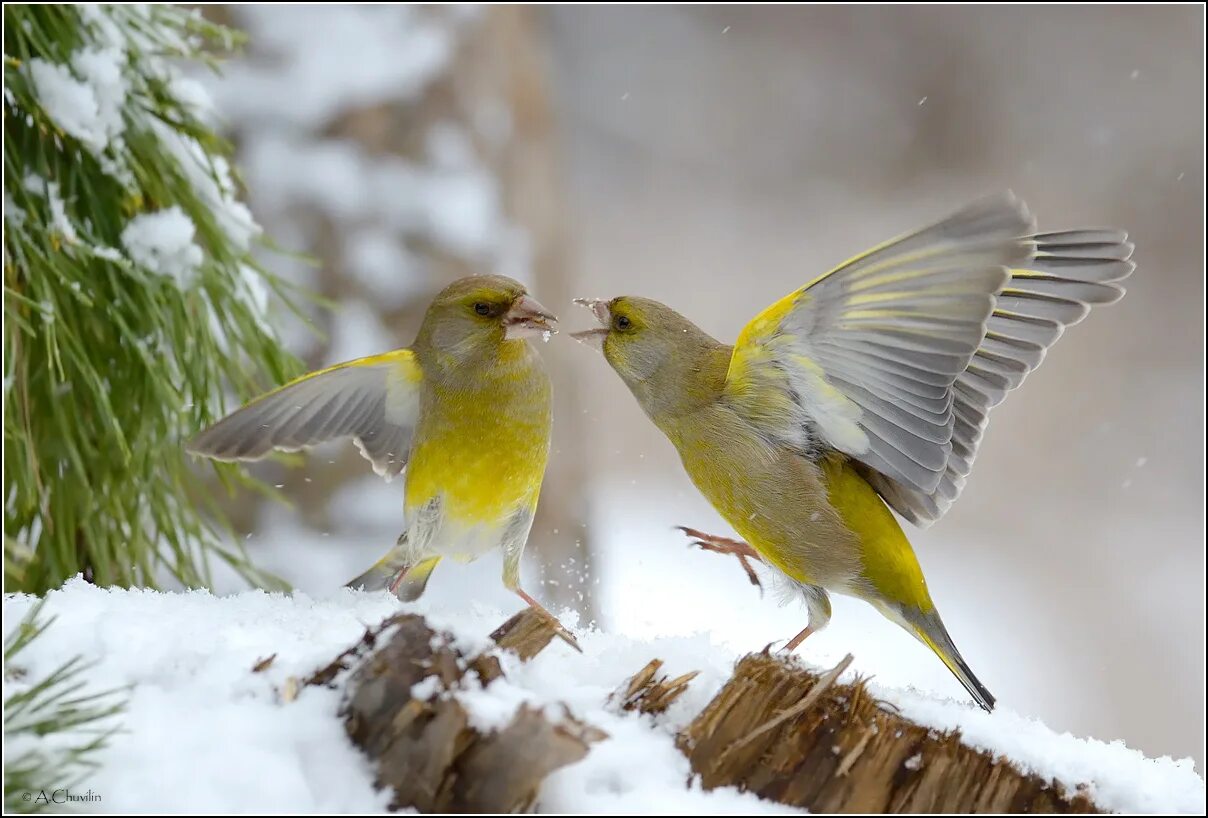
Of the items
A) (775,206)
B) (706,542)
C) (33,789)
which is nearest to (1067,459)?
(775,206)

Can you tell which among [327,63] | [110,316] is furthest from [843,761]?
[327,63]

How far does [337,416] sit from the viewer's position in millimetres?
2205

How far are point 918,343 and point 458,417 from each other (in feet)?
2.68

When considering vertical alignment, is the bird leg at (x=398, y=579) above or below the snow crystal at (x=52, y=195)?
below

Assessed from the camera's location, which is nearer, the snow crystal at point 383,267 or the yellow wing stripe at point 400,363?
the yellow wing stripe at point 400,363

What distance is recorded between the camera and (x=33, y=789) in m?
0.95

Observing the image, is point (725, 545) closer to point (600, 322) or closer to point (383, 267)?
point (600, 322)

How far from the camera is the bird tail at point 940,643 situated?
1.97m

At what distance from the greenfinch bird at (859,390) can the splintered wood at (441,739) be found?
0.91 metres

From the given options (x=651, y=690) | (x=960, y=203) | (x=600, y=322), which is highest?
(x=960, y=203)

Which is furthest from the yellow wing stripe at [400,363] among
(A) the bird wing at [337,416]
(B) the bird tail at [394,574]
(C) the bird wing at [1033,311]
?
(C) the bird wing at [1033,311]

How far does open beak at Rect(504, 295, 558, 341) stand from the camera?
200cm

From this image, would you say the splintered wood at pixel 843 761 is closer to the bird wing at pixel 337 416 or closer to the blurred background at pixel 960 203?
the bird wing at pixel 337 416

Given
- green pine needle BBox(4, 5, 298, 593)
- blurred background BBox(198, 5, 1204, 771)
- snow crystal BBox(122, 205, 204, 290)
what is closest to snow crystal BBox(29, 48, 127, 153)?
green pine needle BBox(4, 5, 298, 593)
